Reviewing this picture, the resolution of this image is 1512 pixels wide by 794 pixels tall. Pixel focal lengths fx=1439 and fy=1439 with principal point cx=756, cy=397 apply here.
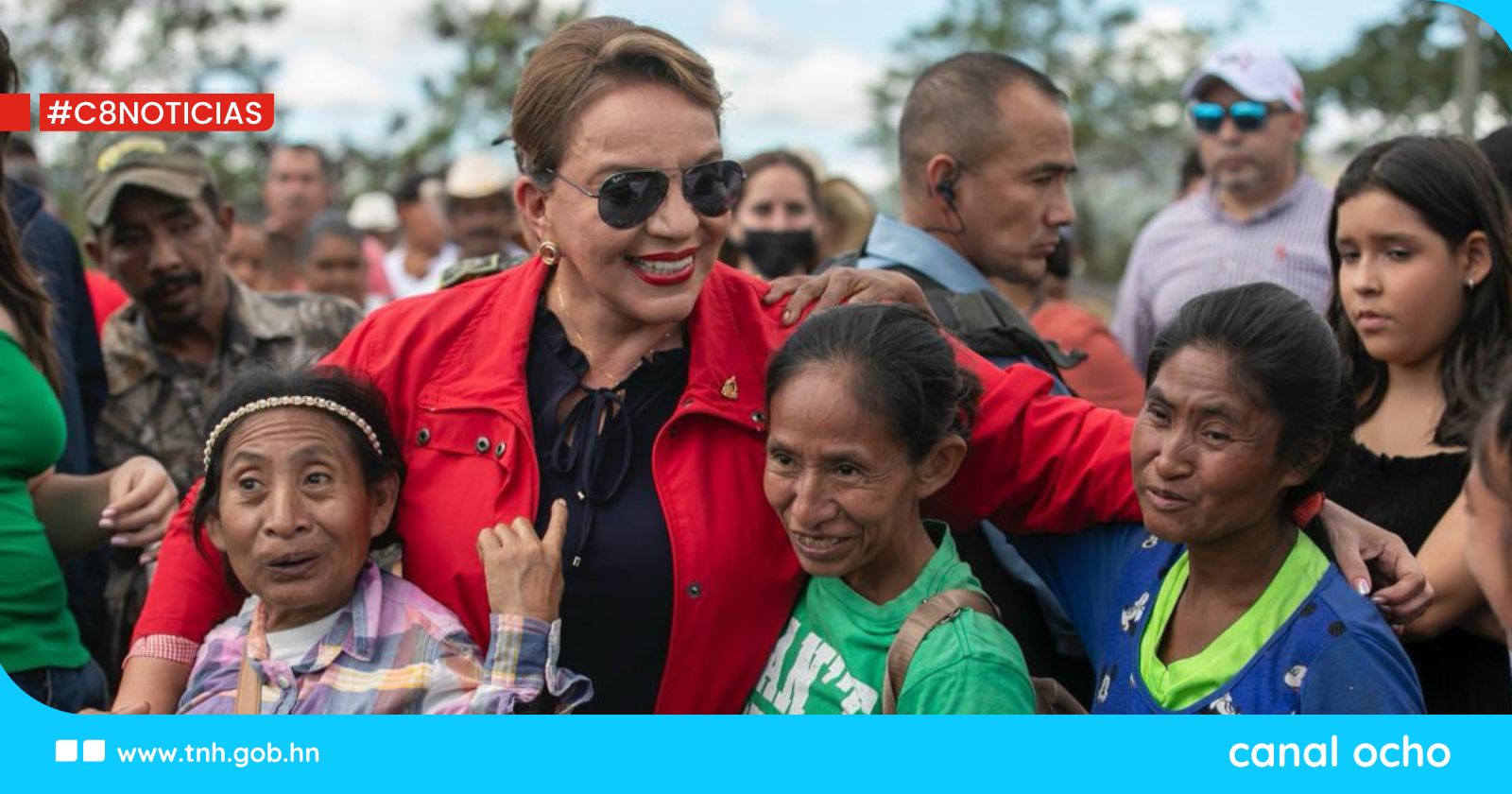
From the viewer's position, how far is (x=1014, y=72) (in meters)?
4.12

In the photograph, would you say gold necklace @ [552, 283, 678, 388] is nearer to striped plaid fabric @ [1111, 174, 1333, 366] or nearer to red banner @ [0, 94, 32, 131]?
red banner @ [0, 94, 32, 131]

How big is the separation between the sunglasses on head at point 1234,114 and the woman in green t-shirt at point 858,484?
3718 millimetres

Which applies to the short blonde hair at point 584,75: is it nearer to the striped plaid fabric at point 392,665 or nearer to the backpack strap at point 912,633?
the striped plaid fabric at point 392,665

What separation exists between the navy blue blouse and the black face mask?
362 cm

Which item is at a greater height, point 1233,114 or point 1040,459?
point 1233,114

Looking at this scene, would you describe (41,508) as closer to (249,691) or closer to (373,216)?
(249,691)

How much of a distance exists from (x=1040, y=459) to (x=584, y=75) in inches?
47.1

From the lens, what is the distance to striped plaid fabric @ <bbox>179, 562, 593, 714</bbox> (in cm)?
264

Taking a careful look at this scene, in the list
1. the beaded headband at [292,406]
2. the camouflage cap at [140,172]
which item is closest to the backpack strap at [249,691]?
the beaded headband at [292,406]

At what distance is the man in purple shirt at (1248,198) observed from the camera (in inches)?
233

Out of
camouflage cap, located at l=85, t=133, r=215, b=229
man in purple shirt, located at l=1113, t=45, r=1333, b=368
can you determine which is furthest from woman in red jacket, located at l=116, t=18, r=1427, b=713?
man in purple shirt, located at l=1113, t=45, r=1333, b=368

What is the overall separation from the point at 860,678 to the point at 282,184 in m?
7.29

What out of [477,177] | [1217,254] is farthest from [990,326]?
[477,177]

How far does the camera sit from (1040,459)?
293 centimetres
